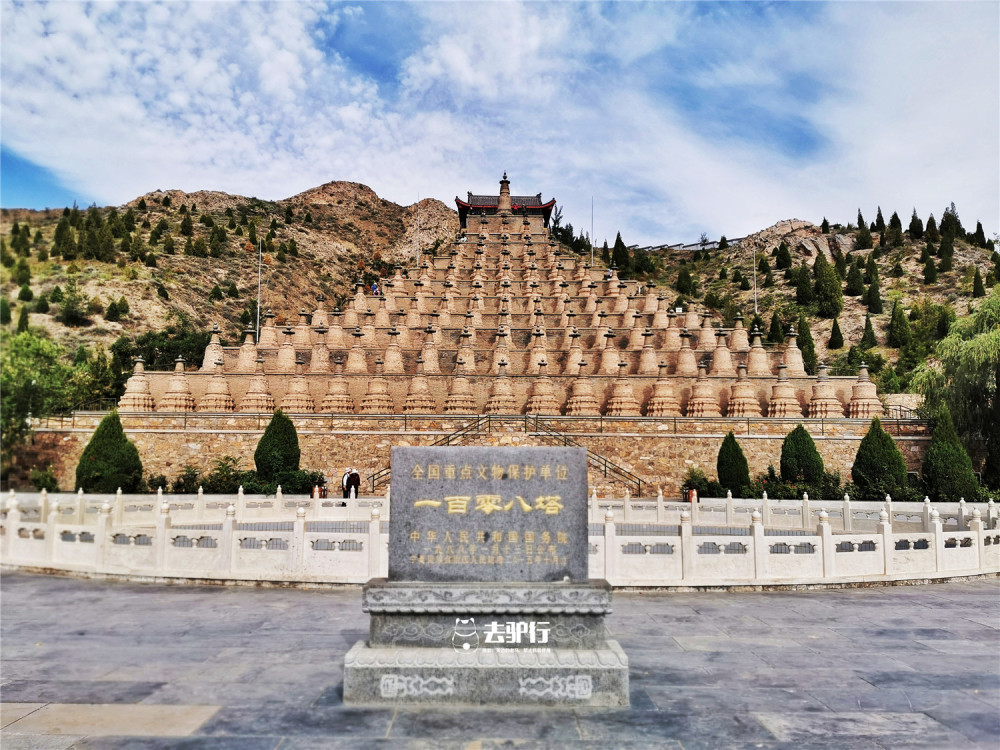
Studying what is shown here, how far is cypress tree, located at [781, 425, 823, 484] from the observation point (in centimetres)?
2948

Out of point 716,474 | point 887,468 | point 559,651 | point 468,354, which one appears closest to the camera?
point 559,651

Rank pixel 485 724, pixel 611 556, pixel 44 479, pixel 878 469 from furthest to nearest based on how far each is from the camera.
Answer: pixel 44 479 < pixel 878 469 < pixel 611 556 < pixel 485 724

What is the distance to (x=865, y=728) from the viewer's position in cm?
646

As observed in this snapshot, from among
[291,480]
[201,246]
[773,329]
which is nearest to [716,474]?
[291,480]

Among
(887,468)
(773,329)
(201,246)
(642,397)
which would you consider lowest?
(887,468)

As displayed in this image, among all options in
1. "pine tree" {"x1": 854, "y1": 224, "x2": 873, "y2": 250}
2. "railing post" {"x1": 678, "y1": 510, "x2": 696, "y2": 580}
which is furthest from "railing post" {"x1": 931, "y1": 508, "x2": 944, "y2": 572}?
"pine tree" {"x1": 854, "y1": 224, "x2": 873, "y2": 250}

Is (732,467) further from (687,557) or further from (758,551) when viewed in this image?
(687,557)

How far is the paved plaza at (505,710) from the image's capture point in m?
6.18

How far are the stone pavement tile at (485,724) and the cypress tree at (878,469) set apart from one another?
2530 cm

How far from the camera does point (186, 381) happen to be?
38.2m

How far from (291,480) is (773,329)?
55125 mm

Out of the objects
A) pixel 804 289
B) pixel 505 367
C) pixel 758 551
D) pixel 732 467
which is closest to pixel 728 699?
pixel 758 551

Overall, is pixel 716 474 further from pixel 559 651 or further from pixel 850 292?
pixel 850 292

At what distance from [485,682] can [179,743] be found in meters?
2.59
